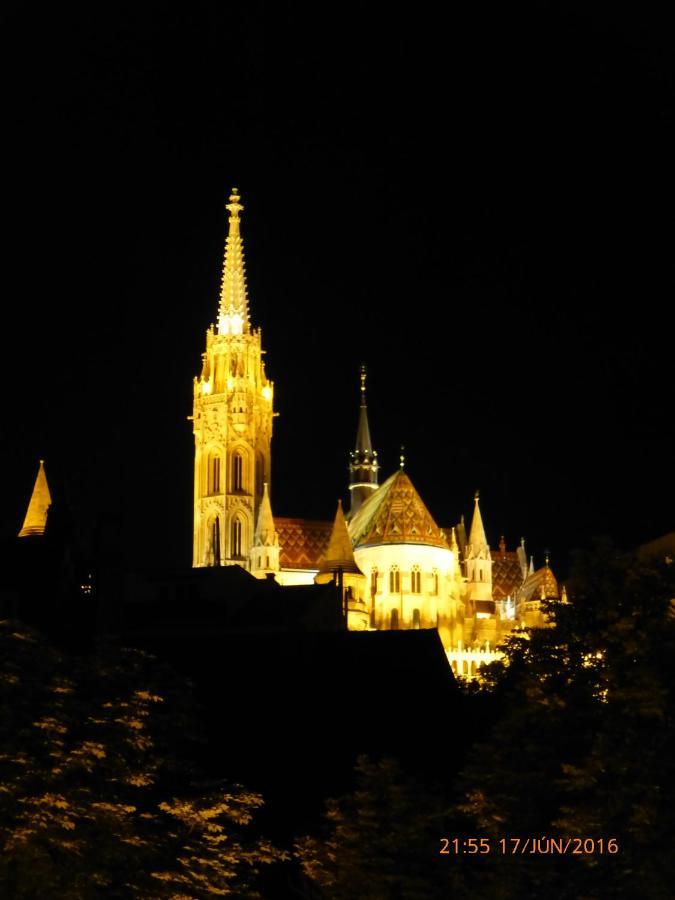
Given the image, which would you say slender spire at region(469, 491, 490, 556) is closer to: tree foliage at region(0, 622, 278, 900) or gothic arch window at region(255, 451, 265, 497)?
gothic arch window at region(255, 451, 265, 497)

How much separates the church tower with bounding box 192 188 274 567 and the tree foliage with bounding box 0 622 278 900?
110175mm

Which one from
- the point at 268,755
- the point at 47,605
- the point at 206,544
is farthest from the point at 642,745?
the point at 206,544

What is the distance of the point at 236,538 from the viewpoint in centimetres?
15700

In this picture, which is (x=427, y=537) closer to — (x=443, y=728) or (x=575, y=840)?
(x=443, y=728)

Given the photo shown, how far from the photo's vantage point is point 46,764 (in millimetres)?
37219

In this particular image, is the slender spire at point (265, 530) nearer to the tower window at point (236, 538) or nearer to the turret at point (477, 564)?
the tower window at point (236, 538)

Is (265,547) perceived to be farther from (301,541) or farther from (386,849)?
(386,849)

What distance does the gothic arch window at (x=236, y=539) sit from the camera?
15525cm

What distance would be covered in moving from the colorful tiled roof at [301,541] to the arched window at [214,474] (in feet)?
21.4

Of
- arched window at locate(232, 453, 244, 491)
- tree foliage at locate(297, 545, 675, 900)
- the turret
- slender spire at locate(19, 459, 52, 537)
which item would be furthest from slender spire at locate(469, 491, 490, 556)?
tree foliage at locate(297, 545, 675, 900)

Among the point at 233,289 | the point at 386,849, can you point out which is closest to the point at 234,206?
the point at 233,289

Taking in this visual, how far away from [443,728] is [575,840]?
1778cm

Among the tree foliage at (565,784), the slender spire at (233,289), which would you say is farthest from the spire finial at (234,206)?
the tree foliage at (565,784)

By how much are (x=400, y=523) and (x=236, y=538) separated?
2433 centimetres
